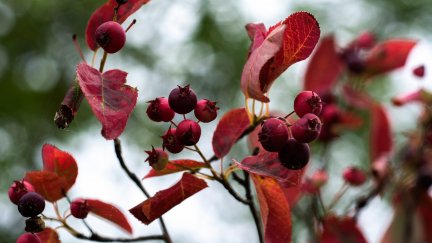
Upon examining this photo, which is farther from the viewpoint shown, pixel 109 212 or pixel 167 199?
pixel 109 212

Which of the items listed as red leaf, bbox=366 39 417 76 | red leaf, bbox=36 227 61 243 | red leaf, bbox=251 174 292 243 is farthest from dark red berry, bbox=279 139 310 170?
red leaf, bbox=366 39 417 76

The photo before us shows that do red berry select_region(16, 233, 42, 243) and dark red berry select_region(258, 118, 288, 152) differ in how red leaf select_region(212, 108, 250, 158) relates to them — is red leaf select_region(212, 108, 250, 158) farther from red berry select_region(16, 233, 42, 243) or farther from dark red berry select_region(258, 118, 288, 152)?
red berry select_region(16, 233, 42, 243)

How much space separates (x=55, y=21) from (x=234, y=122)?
580cm

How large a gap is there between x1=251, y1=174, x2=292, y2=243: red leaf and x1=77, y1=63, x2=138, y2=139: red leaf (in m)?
0.22

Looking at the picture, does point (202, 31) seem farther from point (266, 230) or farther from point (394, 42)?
point (266, 230)

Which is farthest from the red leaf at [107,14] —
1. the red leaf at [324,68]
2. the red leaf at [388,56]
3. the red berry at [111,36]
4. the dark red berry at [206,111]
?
the red leaf at [388,56]

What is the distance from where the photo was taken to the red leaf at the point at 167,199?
2.66 feet

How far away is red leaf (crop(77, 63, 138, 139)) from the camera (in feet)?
2.43

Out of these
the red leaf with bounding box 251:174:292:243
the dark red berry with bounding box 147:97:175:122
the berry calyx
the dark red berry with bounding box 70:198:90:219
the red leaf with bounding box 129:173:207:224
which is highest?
the dark red berry with bounding box 147:97:175:122

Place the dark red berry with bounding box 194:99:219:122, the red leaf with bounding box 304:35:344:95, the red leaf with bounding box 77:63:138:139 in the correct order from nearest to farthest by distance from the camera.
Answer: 1. the red leaf with bounding box 77:63:138:139
2. the dark red berry with bounding box 194:99:219:122
3. the red leaf with bounding box 304:35:344:95

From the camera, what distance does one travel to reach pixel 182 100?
814 mm

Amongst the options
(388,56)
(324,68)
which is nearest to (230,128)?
(324,68)

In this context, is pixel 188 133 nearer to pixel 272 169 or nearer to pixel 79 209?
pixel 272 169

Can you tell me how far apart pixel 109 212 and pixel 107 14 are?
0.30 metres
